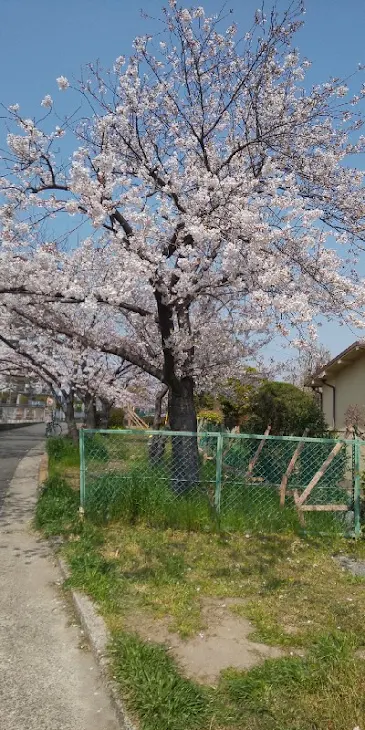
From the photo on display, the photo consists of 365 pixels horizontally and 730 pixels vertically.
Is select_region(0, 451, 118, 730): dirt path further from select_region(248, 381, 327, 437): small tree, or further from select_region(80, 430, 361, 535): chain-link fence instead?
select_region(248, 381, 327, 437): small tree

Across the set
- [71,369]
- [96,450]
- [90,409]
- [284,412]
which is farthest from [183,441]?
[90,409]

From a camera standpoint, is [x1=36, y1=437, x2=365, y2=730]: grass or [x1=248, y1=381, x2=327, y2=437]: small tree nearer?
[x1=36, y1=437, x2=365, y2=730]: grass

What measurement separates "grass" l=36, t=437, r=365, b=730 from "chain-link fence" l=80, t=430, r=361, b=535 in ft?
0.09

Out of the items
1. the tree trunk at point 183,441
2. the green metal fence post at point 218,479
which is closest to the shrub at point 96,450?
the tree trunk at point 183,441

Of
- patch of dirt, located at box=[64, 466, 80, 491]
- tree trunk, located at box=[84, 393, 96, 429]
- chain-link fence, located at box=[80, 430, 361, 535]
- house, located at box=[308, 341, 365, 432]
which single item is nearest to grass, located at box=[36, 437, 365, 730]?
chain-link fence, located at box=[80, 430, 361, 535]

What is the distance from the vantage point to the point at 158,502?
745 centimetres

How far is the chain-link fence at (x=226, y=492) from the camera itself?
711cm

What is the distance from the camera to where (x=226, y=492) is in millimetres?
7914

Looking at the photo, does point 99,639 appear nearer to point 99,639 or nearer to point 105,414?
point 99,639

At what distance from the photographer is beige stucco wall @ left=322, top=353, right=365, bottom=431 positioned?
15.5m

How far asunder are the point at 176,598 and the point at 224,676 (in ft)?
4.54

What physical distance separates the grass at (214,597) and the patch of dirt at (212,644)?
7 cm

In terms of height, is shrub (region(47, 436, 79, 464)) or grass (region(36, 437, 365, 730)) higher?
shrub (region(47, 436, 79, 464))

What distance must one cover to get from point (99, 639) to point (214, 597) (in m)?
1.23
